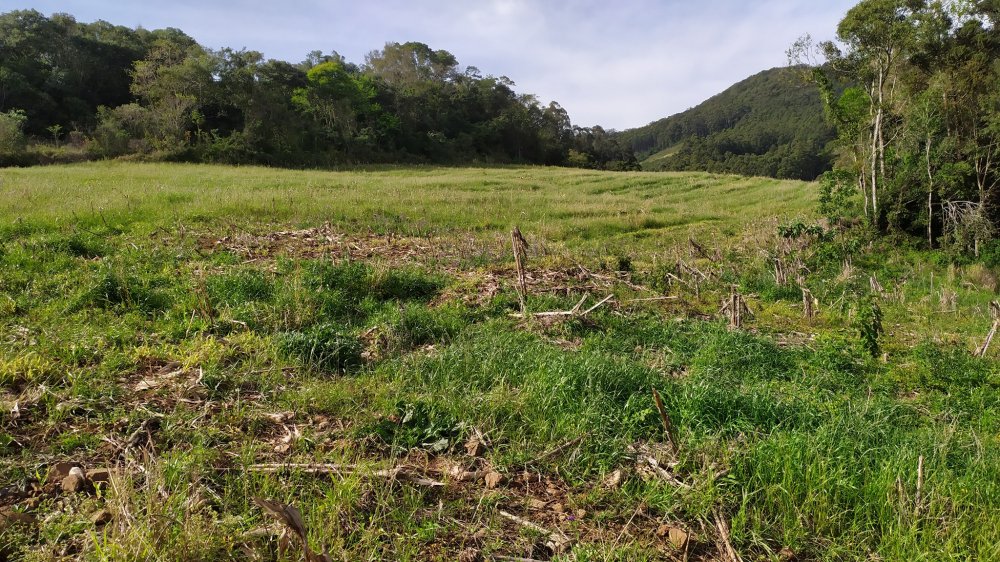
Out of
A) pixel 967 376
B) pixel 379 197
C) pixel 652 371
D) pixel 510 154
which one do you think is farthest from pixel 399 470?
pixel 510 154

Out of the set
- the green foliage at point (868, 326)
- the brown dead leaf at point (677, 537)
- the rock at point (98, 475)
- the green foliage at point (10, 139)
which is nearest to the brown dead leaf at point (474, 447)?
the brown dead leaf at point (677, 537)

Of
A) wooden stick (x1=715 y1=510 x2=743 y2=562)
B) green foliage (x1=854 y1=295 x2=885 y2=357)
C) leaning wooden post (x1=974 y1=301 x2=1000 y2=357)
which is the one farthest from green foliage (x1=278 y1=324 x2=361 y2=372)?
leaning wooden post (x1=974 y1=301 x2=1000 y2=357)

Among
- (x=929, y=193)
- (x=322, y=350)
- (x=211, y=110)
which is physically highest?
(x=211, y=110)

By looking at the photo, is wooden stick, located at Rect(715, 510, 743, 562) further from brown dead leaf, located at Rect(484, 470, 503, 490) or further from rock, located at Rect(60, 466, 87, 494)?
rock, located at Rect(60, 466, 87, 494)

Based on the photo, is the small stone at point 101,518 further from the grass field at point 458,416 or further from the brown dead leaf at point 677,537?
the brown dead leaf at point 677,537

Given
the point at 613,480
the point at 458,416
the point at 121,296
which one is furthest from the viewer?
the point at 121,296

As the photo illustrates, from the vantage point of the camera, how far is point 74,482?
116 inches

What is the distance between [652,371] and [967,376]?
372cm

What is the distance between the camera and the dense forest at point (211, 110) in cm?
3778

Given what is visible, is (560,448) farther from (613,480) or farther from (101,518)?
(101,518)

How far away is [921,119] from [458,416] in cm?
1874

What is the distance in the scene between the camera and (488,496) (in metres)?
3.21

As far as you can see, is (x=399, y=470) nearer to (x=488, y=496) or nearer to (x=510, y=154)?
(x=488, y=496)

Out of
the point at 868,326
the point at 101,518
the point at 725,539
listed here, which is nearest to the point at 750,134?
the point at 868,326
